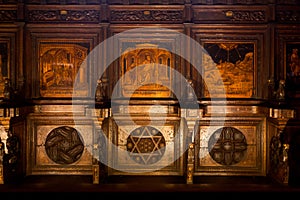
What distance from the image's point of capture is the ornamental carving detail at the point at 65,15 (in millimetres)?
5227

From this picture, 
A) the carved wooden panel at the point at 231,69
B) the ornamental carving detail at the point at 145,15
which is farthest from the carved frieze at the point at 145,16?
the carved wooden panel at the point at 231,69

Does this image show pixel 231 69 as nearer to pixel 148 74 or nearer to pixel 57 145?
pixel 148 74

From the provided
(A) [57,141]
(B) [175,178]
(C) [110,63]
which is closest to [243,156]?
(B) [175,178]

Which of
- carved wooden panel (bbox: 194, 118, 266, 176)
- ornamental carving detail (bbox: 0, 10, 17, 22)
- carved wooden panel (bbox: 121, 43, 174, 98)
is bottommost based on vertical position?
carved wooden panel (bbox: 194, 118, 266, 176)

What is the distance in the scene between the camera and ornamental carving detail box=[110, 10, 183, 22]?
17.2 ft

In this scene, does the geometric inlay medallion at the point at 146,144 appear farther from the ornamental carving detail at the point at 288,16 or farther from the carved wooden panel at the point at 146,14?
the ornamental carving detail at the point at 288,16

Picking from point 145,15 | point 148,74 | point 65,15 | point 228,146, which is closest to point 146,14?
point 145,15

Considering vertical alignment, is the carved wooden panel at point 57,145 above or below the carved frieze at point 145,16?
below

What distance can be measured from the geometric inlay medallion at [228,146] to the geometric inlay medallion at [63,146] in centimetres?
212

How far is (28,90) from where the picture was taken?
5215 mm

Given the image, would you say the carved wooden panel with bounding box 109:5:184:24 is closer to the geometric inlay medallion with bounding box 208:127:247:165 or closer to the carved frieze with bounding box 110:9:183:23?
the carved frieze with bounding box 110:9:183:23

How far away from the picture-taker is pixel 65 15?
206 inches

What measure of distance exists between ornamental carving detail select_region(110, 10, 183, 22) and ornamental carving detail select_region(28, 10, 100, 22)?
0.31m

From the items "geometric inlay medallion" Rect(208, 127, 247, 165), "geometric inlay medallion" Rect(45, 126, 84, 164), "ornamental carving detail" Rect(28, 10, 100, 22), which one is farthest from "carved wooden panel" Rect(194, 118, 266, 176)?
"ornamental carving detail" Rect(28, 10, 100, 22)
